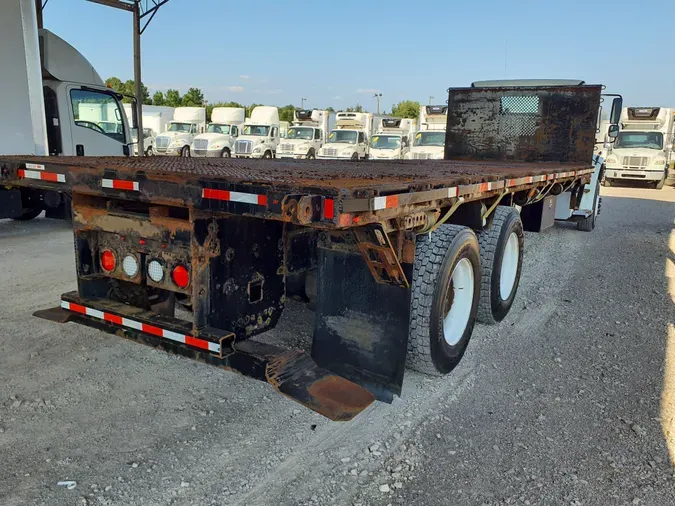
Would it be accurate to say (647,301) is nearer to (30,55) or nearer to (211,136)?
(30,55)

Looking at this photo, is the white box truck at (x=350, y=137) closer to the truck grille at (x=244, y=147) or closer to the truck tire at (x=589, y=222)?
the truck grille at (x=244, y=147)

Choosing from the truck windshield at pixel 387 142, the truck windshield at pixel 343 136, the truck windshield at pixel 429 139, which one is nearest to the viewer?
the truck windshield at pixel 429 139

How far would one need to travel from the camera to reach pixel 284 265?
3545mm

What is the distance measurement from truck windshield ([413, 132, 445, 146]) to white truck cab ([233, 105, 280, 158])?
364 inches

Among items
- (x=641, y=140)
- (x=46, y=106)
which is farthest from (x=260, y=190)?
(x=641, y=140)

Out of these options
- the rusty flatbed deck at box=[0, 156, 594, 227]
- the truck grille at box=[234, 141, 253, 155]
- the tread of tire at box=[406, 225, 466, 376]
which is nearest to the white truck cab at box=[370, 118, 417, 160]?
the truck grille at box=[234, 141, 253, 155]

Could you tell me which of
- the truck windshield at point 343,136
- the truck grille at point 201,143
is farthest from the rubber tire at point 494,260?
the truck grille at point 201,143

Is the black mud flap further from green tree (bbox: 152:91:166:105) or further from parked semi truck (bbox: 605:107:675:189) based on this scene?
green tree (bbox: 152:91:166:105)

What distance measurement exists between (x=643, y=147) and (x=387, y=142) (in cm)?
1031

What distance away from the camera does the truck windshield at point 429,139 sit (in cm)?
2117

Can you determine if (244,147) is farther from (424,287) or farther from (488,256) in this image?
(424,287)

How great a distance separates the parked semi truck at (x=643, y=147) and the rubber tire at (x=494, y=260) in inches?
720

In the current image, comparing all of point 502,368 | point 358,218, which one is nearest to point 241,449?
point 358,218

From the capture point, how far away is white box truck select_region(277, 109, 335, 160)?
27.9 meters
